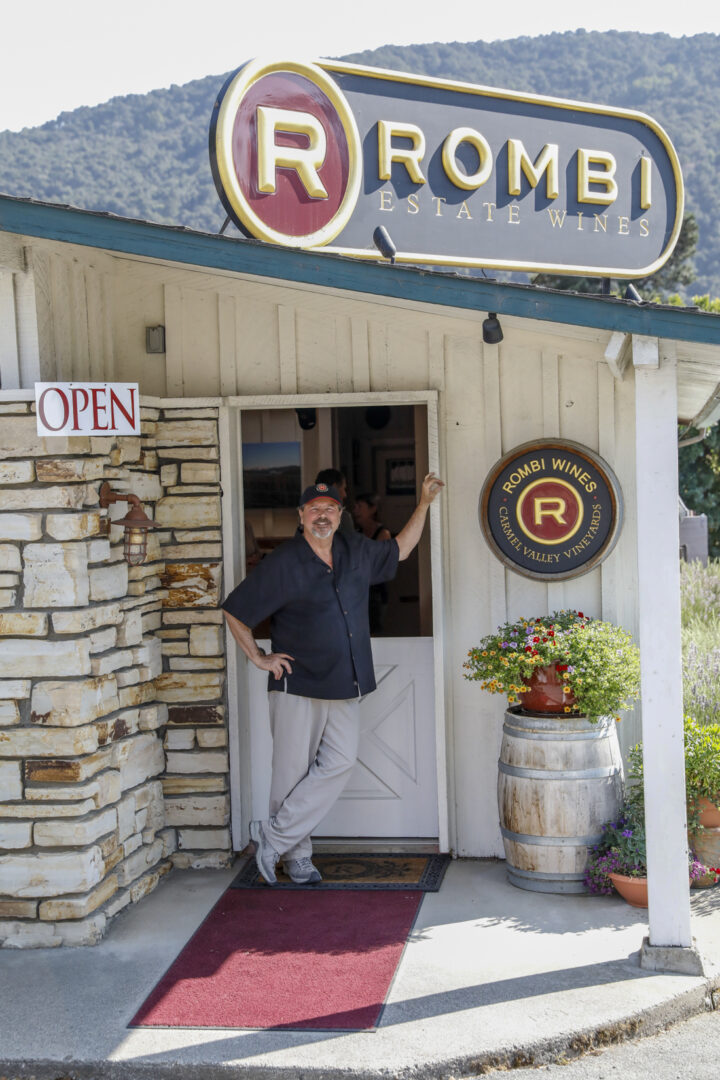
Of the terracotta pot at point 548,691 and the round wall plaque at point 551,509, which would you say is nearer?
the terracotta pot at point 548,691

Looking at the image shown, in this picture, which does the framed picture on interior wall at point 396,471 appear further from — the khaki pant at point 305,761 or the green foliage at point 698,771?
the green foliage at point 698,771

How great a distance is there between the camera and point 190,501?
5.88 m

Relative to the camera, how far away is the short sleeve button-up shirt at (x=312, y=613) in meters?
5.43

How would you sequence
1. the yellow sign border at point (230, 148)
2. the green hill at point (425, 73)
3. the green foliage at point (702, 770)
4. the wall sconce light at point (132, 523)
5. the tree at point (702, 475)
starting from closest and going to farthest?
the wall sconce light at point (132, 523)
the green foliage at point (702, 770)
the yellow sign border at point (230, 148)
the tree at point (702, 475)
the green hill at point (425, 73)

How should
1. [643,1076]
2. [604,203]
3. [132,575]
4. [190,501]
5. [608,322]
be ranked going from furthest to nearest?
[604,203] → [190,501] → [132,575] → [608,322] → [643,1076]

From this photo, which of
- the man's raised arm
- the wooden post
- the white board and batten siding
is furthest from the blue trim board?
the man's raised arm

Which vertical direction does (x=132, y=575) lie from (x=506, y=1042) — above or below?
above

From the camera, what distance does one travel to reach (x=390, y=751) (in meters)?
6.11

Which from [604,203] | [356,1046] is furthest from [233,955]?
[604,203]

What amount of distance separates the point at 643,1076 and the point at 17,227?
3.83 meters

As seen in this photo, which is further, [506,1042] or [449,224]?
[449,224]

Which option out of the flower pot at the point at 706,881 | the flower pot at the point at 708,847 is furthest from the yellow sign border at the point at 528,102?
the flower pot at the point at 706,881

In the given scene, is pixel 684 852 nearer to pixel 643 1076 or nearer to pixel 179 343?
pixel 643 1076

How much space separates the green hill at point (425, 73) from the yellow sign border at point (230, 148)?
42219mm
